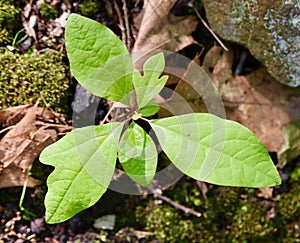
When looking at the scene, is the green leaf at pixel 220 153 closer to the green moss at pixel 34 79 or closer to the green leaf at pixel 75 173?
the green leaf at pixel 75 173

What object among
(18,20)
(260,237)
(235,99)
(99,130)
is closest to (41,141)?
(99,130)

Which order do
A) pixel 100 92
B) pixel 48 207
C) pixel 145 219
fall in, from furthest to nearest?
pixel 145 219
pixel 100 92
pixel 48 207

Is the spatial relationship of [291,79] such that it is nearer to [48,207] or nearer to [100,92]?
[100,92]

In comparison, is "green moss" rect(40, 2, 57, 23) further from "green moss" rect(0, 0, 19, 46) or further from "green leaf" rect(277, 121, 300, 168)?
"green leaf" rect(277, 121, 300, 168)

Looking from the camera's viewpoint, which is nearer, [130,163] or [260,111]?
[130,163]

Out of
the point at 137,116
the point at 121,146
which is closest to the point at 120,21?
the point at 137,116

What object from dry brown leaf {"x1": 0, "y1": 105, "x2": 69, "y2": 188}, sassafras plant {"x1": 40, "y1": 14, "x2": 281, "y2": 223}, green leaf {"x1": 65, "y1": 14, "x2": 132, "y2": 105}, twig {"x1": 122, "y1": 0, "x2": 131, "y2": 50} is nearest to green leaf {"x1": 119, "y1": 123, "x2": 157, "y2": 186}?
sassafras plant {"x1": 40, "y1": 14, "x2": 281, "y2": 223}
